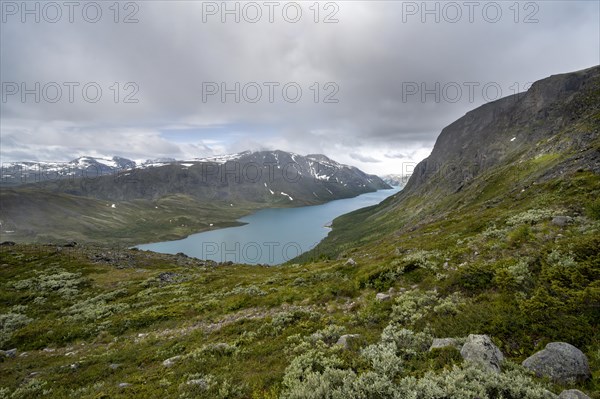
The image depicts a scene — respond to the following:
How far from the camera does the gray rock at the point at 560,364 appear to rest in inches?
293

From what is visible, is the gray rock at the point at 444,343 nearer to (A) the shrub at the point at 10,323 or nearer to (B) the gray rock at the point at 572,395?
(B) the gray rock at the point at 572,395

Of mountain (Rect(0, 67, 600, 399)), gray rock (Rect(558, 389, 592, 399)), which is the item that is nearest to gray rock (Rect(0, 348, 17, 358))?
mountain (Rect(0, 67, 600, 399))

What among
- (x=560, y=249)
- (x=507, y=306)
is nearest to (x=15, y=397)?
(x=507, y=306)

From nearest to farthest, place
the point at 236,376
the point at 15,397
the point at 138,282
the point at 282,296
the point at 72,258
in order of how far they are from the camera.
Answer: the point at 236,376 < the point at 15,397 < the point at 282,296 < the point at 138,282 < the point at 72,258

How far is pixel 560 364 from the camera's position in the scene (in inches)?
303

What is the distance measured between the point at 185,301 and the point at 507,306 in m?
26.5

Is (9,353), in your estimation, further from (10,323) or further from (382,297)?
(382,297)

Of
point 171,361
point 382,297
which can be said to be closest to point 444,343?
point 382,297

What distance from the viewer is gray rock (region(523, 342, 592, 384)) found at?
744 centimetres

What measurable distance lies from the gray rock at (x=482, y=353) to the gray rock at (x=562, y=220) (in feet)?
54.6

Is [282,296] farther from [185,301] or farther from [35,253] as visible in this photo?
[35,253]

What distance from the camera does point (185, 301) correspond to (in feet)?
90.5

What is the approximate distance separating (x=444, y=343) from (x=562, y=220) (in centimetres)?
1763

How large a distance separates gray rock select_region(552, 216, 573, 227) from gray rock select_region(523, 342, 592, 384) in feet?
51.9
